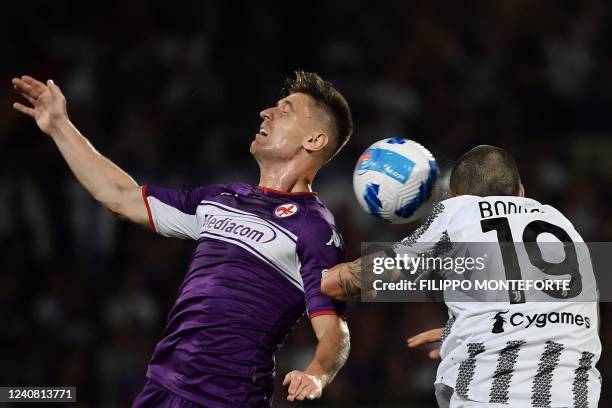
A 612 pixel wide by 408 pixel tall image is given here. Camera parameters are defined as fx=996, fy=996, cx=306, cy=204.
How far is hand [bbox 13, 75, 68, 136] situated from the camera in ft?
17.5

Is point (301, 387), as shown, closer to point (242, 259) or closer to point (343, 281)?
point (343, 281)

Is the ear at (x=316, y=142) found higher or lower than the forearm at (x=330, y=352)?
higher

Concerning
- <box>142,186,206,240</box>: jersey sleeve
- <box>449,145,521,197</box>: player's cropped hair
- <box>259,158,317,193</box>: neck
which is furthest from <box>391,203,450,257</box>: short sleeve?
<box>142,186,206,240</box>: jersey sleeve

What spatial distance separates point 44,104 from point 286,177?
1.37 metres

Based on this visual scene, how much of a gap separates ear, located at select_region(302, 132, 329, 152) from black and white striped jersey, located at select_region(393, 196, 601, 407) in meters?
1.18

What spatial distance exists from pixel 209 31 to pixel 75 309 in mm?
3580

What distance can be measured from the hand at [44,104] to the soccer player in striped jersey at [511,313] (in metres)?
1.92

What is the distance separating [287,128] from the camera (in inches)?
210

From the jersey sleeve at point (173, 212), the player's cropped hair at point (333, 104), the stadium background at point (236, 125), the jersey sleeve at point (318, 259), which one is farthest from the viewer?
the stadium background at point (236, 125)

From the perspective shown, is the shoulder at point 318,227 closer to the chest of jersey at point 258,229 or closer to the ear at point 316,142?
the chest of jersey at point 258,229

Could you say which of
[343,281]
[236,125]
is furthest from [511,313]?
[236,125]

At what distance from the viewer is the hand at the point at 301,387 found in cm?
417

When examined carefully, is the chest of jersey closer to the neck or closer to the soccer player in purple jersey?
the soccer player in purple jersey

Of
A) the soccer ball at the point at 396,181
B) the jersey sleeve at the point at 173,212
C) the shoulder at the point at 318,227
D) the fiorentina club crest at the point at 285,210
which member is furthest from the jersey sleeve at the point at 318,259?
the jersey sleeve at the point at 173,212
